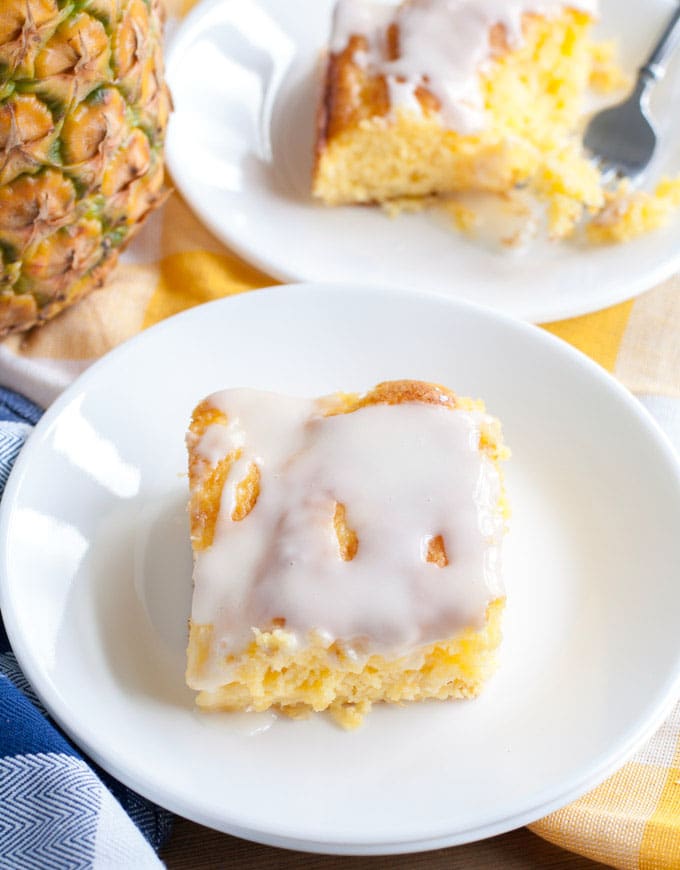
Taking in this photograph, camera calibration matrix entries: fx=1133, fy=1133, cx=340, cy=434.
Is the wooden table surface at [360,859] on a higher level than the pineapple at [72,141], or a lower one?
lower

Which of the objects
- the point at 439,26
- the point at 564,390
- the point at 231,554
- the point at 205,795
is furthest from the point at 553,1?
the point at 205,795

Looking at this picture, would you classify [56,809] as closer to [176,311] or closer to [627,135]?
[176,311]

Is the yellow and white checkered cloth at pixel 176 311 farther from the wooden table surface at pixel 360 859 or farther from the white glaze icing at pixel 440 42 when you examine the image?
the wooden table surface at pixel 360 859

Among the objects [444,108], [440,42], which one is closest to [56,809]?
[444,108]

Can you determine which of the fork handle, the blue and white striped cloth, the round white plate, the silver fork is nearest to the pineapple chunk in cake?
the round white plate

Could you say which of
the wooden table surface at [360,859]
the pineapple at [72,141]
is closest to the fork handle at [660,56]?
the pineapple at [72,141]
